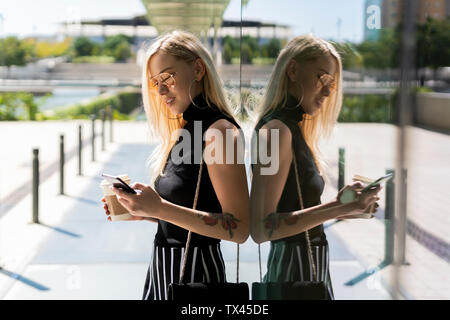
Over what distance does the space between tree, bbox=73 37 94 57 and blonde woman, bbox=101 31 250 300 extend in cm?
74

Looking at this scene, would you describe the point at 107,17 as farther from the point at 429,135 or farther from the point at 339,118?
the point at 429,135

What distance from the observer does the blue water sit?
8.53 feet

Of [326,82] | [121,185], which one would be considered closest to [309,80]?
[326,82]

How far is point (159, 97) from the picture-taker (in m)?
1.88

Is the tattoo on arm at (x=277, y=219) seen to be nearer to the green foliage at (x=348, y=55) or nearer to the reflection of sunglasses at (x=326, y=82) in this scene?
the reflection of sunglasses at (x=326, y=82)

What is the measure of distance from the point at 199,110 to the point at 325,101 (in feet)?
1.44

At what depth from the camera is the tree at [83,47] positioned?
8.32 ft

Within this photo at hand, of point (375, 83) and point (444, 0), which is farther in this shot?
point (444, 0)

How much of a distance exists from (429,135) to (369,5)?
2.49 feet

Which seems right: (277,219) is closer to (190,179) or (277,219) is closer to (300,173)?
(300,173)

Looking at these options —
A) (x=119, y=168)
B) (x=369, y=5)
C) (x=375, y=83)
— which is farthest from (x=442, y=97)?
(x=119, y=168)

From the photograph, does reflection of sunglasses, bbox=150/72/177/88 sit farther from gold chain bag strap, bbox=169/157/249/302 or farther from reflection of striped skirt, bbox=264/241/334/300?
reflection of striped skirt, bbox=264/241/334/300

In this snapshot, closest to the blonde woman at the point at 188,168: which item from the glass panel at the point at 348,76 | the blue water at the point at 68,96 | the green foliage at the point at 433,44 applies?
the glass panel at the point at 348,76

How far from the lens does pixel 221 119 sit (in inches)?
69.8
